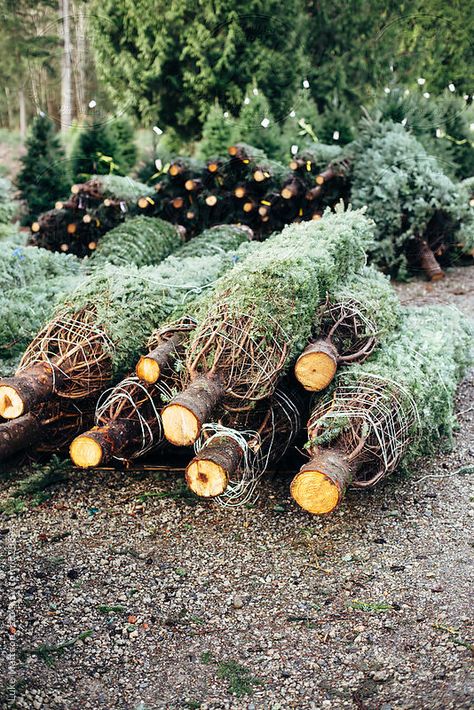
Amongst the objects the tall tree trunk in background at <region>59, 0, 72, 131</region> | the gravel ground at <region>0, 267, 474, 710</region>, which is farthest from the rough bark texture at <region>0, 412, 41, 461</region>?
the tall tree trunk in background at <region>59, 0, 72, 131</region>

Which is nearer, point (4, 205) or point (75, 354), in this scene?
point (75, 354)

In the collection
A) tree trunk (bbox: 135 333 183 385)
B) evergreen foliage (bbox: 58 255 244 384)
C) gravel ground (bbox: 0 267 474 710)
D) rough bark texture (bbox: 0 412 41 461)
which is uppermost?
evergreen foliage (bbox: 58 255 244 384)

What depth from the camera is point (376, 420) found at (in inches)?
171

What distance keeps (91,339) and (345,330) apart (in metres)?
1.79

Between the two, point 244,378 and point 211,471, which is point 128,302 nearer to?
point 244,378

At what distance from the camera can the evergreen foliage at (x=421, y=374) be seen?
4648 millimetres

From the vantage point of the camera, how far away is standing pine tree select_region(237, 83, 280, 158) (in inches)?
543

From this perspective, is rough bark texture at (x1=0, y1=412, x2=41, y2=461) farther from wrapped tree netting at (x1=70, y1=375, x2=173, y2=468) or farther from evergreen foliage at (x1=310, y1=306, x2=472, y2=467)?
evergreen foliage at (x1=310, y1=306, x2=472, y2=467)

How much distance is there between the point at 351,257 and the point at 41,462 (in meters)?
2.89

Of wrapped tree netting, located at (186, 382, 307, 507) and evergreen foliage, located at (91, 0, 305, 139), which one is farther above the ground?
evergreen foliage, located at (91, 0, 305, 139)

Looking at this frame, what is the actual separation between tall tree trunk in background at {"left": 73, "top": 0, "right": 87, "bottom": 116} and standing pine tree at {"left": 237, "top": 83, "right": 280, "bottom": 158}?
20.1 feet

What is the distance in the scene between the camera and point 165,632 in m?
3.60

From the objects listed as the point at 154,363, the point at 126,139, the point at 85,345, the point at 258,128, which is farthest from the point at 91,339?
the point at 126,139

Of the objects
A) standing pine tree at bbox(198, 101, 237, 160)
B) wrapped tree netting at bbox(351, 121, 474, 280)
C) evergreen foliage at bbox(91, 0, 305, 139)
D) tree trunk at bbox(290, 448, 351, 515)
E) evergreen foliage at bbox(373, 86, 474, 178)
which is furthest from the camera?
evergreen foliage at bbox(91, 0, 305, 139)
